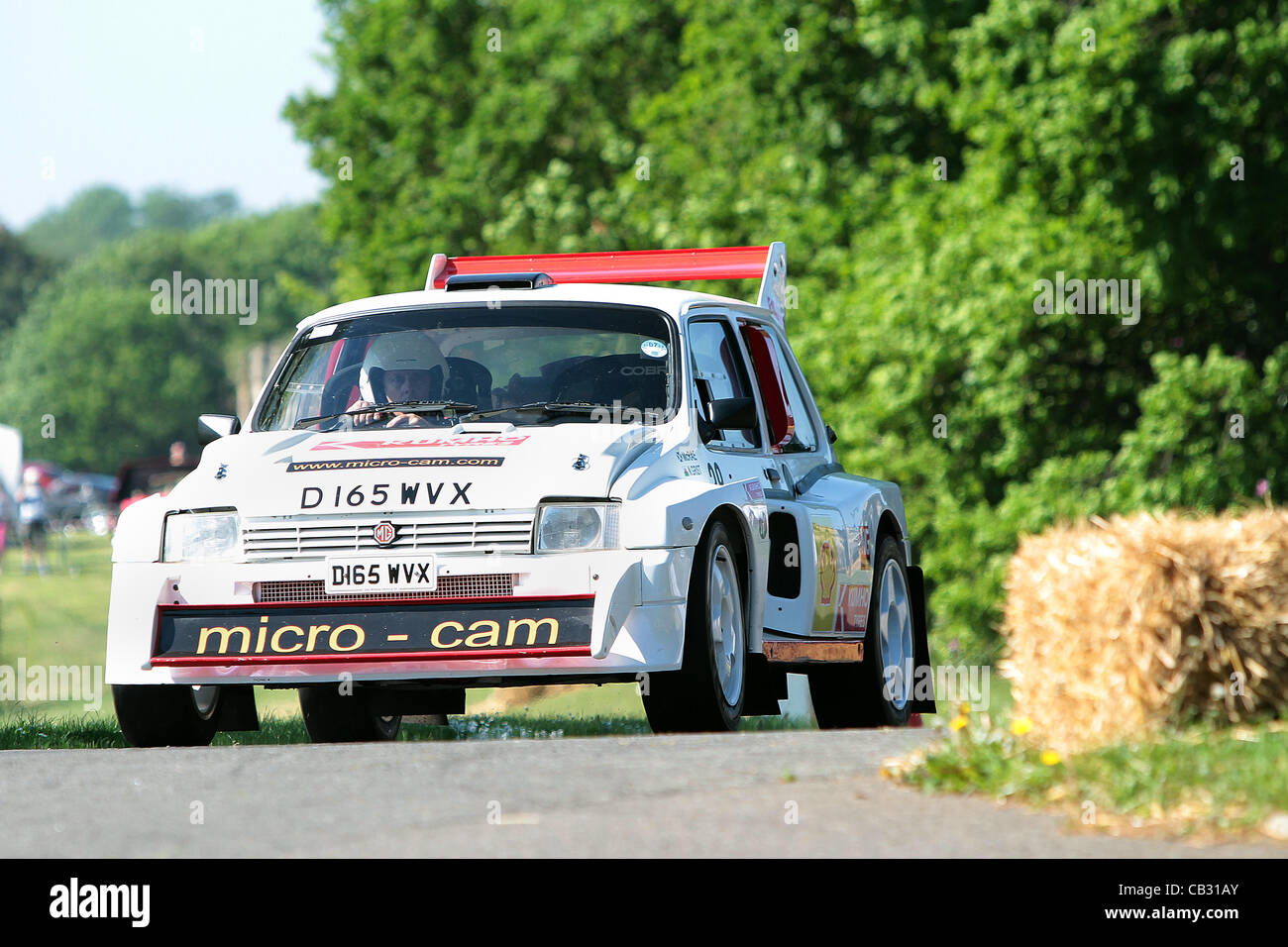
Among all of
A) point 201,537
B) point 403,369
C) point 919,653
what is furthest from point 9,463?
point 201,537

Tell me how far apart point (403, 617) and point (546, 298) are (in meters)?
2.22

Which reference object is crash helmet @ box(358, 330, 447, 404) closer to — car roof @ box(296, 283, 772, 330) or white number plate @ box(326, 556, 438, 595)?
car roof @ box(296, 283, 772, 330)

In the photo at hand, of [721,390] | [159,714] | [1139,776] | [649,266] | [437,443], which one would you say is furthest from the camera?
[649,266]

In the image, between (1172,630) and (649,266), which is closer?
(1172,630)

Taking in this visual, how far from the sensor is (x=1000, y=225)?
23375 mm

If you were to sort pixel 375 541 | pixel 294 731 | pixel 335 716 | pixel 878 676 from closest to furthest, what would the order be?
pixel 375 541 → pixel 878 676 → pixel 335 716 → pixel 294 731

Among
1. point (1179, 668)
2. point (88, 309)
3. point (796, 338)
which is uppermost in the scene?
point (88, 309)

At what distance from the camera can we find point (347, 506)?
9008mm

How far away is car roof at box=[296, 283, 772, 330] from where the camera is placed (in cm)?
1053

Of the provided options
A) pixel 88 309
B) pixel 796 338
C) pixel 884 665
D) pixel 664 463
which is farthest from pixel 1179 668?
pixel 88 309

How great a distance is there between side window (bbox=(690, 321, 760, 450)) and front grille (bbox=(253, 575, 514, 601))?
5.04 ft

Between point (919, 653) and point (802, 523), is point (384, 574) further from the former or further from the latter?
point (919, 653)
